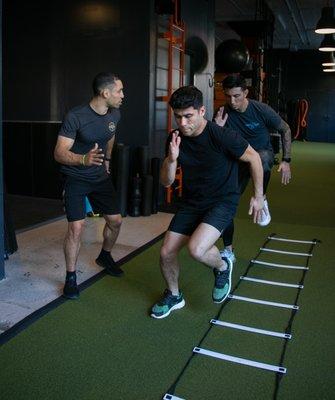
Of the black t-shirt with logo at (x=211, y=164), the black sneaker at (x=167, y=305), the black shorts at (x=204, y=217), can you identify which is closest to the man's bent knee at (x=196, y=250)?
the black shorts at (x=204, y=217)

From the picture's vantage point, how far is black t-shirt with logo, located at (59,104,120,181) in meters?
3.14

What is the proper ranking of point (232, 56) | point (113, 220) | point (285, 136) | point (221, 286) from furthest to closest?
1. point (232, 56)
2. point (285, 136)
3. point (113, 220)
4. point (221, 286)

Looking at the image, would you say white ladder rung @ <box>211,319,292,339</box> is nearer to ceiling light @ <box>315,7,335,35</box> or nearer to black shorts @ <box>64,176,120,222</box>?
black shorts @ <box>64,176,120,222</box>

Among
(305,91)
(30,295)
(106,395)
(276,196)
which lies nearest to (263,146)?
(30,295)

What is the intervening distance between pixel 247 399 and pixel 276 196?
222 inches

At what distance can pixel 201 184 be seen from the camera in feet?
9.76

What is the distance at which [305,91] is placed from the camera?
845 inches

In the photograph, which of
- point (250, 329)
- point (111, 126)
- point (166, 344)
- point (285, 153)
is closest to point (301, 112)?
point (285, 153)

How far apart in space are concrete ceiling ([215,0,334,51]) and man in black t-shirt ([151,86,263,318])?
8.43 m

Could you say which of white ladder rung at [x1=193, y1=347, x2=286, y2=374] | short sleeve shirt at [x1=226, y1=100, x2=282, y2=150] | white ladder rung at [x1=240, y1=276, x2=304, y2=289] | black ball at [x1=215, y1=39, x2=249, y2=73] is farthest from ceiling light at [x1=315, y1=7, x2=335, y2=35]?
white ladder rung at [x1=193, y1=347, x2=286, y2=374]

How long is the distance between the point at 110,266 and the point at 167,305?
2.93ft

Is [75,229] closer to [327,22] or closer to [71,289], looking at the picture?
[71,289]

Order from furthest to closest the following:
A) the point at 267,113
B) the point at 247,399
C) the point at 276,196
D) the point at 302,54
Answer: the point at 302,54
the point at 276,196
the point at 267,113
the point at 247,399

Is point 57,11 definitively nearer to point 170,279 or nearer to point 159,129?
point 159,129
